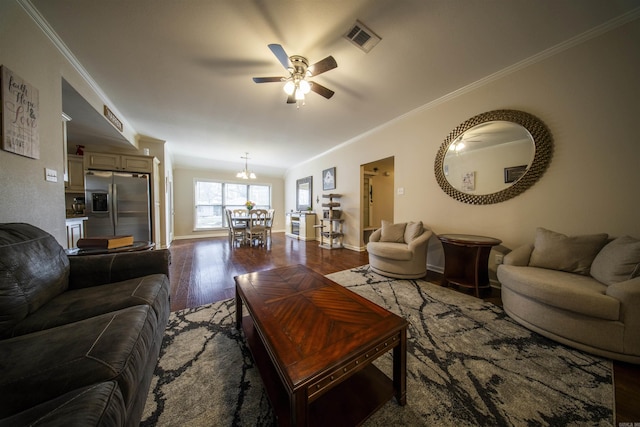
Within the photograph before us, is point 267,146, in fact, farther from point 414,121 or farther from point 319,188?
point 414,121

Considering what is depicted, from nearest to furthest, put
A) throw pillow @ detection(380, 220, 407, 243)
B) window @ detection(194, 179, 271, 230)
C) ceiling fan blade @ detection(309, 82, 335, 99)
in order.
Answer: ceiling fan blade @ detection(309, 82, 335, 99)
throw pillow @ detection(380, 220, 407, 243)
window @ detection(194, 179, 271, 230)

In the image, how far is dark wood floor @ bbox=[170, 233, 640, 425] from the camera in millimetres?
1098

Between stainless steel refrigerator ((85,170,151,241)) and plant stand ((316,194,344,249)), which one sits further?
plant stand ((316,194,344,249))

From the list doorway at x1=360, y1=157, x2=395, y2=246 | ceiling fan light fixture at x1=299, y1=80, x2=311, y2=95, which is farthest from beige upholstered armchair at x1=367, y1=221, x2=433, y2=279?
doorway at x1=360, y1=157, x2=395, y2=246

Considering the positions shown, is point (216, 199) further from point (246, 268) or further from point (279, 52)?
point (279, 52)

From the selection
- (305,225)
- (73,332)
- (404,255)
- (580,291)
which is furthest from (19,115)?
(305,225)

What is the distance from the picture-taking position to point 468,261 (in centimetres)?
226

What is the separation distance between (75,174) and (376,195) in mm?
6176

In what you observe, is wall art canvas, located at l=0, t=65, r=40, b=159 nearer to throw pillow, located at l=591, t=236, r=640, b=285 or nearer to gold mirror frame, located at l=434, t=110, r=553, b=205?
gold mirror frame, located at l=434, t=110, r=553, b=205

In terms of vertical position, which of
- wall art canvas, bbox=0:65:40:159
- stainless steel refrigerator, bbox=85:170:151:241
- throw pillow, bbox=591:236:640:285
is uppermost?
wall art canvas, bbox=0:65:40:159

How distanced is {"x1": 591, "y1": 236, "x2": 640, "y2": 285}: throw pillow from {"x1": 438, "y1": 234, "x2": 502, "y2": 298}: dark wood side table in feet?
2.11

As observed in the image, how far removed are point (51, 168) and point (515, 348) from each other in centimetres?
403

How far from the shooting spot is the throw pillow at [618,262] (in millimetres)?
1371

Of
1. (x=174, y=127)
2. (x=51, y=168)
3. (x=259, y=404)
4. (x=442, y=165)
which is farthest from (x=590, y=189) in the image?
(x=174, y=127)
